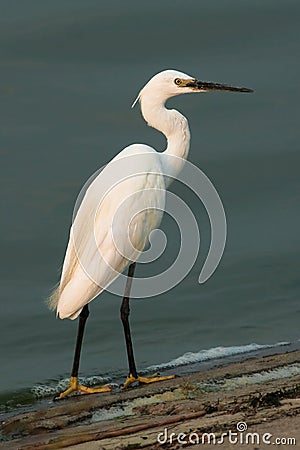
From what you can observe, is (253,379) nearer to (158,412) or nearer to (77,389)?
(158,412)

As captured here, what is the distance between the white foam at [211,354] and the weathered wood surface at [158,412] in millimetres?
803

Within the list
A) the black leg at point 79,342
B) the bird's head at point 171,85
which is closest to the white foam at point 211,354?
the black leg at point 79,342

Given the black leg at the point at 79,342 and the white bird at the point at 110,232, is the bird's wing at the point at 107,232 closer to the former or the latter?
the white bird at the point at 110,232

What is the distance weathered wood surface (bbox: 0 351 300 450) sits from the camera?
3.80 m

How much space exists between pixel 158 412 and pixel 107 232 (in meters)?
1.26

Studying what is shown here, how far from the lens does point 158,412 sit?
4.24m

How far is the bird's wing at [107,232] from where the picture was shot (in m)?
5.20

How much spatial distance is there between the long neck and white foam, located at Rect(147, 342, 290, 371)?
109 centimetres

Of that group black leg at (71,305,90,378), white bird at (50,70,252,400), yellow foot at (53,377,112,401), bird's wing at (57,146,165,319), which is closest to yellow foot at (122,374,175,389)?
white bird at (50,70,252,400)

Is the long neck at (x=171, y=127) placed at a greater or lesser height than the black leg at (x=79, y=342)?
greater

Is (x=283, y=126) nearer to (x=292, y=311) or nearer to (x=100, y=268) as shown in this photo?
(x=292, y=311)

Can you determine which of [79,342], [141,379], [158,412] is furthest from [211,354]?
[158,412]

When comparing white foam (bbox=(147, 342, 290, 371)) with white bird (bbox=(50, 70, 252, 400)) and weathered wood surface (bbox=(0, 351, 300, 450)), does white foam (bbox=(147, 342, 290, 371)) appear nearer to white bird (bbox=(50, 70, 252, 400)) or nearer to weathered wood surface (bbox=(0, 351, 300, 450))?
white bird (bbox=(50, 70, 252, 400))

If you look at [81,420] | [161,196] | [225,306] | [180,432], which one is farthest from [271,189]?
[180,432]
